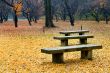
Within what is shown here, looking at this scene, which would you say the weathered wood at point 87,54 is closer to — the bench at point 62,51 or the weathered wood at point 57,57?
the bench at point 62,51

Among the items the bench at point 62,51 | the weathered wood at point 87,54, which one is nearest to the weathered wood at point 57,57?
the bench at point 62,51

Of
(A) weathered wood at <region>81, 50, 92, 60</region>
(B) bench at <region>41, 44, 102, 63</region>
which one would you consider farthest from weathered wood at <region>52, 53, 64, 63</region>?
(A) weathered wood at <region>81, 50, 92, 60</region>

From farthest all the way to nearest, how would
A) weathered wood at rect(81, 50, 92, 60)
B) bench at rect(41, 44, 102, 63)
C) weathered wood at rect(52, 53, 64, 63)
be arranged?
weathered wood at rect(81, 50, 92, 60), weathered wood at rect(52, 53, 64, 63), bench at rect(41, 44, 102, 63)

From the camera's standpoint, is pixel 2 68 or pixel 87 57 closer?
pixel 2 68

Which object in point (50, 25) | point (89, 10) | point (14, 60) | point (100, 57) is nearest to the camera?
point (14, 60)

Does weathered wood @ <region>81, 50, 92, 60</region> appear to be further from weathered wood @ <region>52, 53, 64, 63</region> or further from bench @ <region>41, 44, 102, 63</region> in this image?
weathered wood @ <region>52, 53, 64, 63</region>

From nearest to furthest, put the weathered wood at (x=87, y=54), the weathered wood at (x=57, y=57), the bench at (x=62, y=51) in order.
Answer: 1. the bench at (x=62, y=51)
2. the weathered wood at (x=57, y=57)
3. the weathered wood at (x=87, y=54)

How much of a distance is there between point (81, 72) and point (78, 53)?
4351 mm

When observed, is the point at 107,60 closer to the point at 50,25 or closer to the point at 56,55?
the point at 56,55

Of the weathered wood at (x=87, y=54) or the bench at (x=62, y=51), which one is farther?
the weathered wood at (x=87, y=54)

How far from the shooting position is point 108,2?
2566 inches

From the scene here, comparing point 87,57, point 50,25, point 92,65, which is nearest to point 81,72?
point 92,65

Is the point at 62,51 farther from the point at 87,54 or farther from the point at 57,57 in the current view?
the point at 87,54

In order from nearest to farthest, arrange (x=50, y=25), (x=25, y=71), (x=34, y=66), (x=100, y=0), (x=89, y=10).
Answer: (x=25, y=71) → (x=34, y=66) → (x=50, y=25) → (x=100, y=0) → (x=89, y=10)
